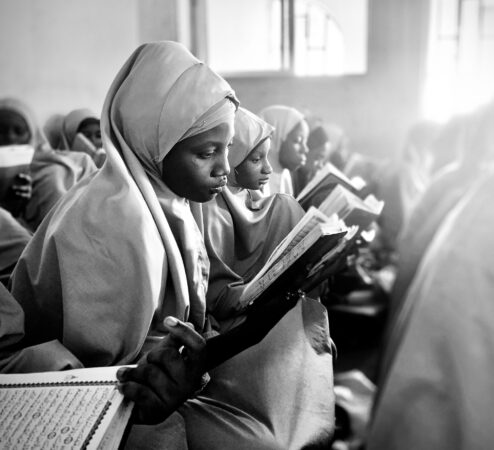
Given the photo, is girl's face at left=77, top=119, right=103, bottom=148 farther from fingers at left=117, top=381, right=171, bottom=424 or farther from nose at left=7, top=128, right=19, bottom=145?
fingers at left=117, top=381, right=171, bottom=424

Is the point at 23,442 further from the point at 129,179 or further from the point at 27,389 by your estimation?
the point at 129,179

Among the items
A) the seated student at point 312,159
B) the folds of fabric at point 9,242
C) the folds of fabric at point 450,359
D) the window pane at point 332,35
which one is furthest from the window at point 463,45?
the folds of fabric at point 450,359

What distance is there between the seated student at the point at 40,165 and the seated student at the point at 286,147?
0.69 meters

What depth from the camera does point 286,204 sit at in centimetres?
184

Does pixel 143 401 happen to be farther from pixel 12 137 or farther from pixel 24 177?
pixel 12 137

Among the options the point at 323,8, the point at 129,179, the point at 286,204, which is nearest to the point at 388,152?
the point at 323,8

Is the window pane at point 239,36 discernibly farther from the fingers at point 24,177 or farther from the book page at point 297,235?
the book page at point 297,235

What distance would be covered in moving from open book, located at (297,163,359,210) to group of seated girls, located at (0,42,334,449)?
1.21ft

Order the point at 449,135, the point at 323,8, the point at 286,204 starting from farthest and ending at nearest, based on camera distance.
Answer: the point at 323,8
the point at 449,135
the point at 286,204

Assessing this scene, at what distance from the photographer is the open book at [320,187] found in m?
1.96

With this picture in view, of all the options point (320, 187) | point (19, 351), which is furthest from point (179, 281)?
point (320, 187)

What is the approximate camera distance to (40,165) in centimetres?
272

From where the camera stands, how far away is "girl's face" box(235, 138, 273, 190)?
5.92 feet

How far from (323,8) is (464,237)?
32.0 ft
